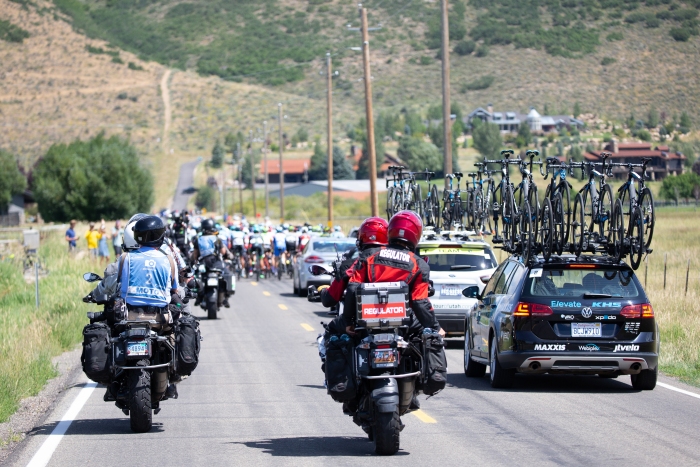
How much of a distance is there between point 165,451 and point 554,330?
5041 millimetres

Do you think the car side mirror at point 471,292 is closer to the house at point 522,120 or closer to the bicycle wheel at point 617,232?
the bicycle wheel at point 617,232

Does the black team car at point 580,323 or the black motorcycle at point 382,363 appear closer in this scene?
the black motorcycle at point 382,363

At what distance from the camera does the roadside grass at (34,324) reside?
44.2 feet

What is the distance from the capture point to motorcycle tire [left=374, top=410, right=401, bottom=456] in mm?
9047

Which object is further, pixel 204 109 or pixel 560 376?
pixel 204 109

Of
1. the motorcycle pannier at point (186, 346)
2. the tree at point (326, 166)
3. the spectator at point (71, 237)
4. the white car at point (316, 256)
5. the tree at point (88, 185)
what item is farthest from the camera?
the tree at point (326, 166)

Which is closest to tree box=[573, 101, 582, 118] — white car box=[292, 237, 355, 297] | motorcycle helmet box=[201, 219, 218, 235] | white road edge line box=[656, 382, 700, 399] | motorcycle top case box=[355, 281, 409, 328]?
white car box=[292, 237, 355, 297]

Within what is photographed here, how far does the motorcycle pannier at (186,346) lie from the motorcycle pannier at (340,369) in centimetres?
175

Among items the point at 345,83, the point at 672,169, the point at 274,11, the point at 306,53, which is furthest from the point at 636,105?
the point at 274,11

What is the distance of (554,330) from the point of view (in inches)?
507

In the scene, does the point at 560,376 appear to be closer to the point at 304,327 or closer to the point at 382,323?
the point at 382,323

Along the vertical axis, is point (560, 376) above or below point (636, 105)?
below

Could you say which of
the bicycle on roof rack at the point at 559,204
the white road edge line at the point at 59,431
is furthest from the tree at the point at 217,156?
the white road edge line at the point at 59,431

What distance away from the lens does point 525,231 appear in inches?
634
